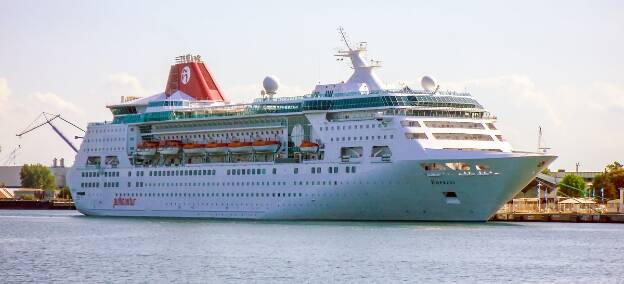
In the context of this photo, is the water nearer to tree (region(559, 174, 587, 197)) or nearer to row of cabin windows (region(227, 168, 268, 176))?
row of cabin windows (region(227, 168, 268, 176))

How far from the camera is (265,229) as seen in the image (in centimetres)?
6900

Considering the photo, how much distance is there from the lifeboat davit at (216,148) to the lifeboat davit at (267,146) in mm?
3028

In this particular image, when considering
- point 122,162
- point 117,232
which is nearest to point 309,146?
point 117,232

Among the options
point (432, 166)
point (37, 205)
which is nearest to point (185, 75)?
point (432, 166)

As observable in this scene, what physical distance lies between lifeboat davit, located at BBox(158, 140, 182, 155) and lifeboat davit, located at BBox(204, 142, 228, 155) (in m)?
3.17

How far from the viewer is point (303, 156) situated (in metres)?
76.2

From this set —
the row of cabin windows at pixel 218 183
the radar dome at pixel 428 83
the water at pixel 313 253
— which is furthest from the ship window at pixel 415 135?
the row of cabin windows at pixel 218 183

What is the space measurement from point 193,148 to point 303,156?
1095 cm

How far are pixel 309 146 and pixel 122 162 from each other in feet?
65.1

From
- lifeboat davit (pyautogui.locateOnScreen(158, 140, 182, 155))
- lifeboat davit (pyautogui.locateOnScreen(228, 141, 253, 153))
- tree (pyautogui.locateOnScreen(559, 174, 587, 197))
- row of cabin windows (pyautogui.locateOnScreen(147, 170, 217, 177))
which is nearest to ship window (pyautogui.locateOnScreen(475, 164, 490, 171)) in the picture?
lifeboat davit (pyautogui.locateOnScreen(228, 141, 253, 153))

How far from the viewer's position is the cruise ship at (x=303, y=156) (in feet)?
227

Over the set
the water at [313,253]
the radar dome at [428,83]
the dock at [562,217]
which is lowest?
the water at [313,253]

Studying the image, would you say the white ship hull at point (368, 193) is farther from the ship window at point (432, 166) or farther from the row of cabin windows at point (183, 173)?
the row of cabin windows at point (183, 173)

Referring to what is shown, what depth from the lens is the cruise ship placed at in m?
69.2
